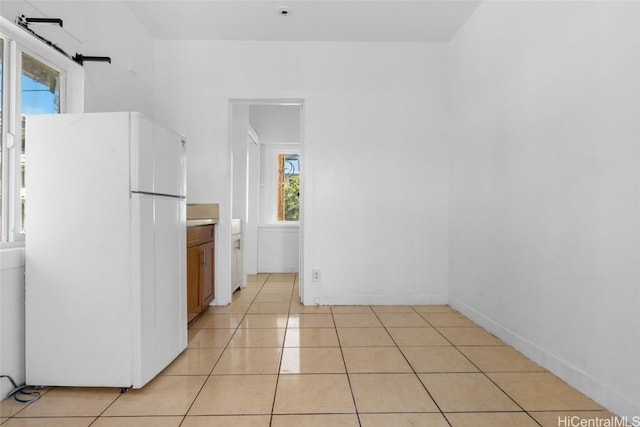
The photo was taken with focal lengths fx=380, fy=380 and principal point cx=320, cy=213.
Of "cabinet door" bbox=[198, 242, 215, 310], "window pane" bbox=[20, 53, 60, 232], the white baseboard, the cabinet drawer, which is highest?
"window pane" bbox=[20, 53, 60, 232]

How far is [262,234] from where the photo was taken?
19.1 ft

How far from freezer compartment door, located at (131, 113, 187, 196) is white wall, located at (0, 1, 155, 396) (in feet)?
2.33

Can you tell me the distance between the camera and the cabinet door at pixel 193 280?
299 centimetres

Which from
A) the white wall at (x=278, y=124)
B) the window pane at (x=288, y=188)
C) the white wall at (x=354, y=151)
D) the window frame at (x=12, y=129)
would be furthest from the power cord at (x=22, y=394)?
the white wall at (x=278, y=124)

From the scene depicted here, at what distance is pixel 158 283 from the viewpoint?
6.95 ft

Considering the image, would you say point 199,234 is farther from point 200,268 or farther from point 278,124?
point 278,124

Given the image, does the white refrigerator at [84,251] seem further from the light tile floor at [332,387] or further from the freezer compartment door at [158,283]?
the light tile floor at [332,387]

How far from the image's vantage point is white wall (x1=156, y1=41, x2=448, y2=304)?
12.3 feet

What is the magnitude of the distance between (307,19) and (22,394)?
10.6 ft

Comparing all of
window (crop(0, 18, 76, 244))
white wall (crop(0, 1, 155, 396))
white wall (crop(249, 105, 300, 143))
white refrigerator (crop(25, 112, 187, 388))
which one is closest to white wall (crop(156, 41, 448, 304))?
white wall (crop(0, 1, 155, 396))

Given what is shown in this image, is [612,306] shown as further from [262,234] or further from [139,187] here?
[262,234]

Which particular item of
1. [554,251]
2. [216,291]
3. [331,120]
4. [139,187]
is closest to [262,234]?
[216,291]

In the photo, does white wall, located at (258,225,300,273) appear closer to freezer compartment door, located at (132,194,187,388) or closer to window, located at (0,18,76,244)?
freezer compartment door, located at (132,194,187,388)

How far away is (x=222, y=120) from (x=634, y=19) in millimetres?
3120
